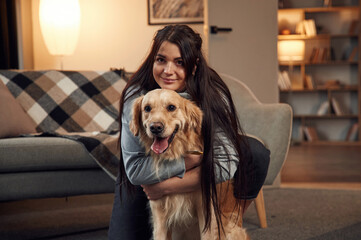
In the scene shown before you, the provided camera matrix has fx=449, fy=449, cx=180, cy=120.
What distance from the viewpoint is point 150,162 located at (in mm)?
1550

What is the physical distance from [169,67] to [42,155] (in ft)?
3.15

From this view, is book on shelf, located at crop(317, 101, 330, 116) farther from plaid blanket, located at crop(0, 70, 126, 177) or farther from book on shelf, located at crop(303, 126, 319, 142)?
plaid blanket, located at crop(0, 70, 126, 177)

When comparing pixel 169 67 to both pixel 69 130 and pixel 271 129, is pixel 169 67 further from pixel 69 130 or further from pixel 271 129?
pixel 69 130

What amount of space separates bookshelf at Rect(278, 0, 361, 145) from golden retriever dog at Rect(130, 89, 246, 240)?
540 cm

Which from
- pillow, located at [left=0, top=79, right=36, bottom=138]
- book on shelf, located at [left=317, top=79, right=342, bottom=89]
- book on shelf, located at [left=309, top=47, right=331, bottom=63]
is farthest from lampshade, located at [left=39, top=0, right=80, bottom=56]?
book on shelf, located at [left=317, top=79, right=342, bottom=89]

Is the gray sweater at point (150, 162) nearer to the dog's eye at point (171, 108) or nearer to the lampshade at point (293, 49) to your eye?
the dog's eye at point (171, 108)

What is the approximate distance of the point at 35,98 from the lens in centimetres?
281

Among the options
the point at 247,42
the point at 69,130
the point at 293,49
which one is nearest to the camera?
the point at 69,130

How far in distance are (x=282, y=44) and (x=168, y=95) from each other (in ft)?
17.6

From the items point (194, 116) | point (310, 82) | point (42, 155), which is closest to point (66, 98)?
point (42, 155)

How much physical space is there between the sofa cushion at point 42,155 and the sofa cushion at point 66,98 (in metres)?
0.49

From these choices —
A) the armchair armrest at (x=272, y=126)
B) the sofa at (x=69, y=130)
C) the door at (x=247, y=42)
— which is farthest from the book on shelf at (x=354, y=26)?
the armchair armrest at (x=272, y=126)

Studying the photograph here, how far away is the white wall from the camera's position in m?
4.87

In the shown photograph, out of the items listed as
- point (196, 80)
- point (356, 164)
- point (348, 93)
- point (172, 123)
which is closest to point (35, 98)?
point (196, 80)
